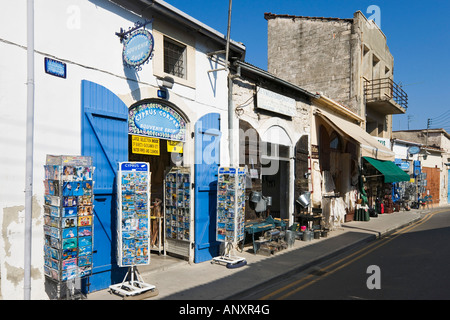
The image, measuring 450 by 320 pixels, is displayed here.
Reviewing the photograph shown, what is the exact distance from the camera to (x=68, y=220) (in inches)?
195

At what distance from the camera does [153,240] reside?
896 cm

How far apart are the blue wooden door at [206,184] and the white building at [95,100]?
0.03 metres

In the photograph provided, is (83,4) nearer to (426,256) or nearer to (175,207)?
(175,207)

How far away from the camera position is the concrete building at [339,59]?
1811cm

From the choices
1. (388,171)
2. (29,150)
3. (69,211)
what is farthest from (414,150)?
(29,150)

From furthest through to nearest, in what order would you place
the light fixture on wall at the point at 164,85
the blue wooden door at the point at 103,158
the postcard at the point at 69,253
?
1. the light fixture on wall at the point at 164,85
2. the blue wooden door at the point at 103,158
3. the postcard at the point at 69,253

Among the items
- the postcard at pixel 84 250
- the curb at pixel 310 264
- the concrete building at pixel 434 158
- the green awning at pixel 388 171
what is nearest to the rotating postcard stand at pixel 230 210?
the curb at pixel 310 264

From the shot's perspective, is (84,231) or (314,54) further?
(314,54)

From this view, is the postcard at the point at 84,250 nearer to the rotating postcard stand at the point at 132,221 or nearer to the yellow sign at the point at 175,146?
the rotating postcard stand at the point at 132,221

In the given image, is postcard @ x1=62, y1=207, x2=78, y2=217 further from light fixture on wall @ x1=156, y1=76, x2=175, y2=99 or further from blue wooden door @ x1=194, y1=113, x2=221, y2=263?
blue wooden door @ x1=194, y1=113, x2=221, y2=263

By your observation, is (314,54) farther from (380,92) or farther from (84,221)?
(84,221)

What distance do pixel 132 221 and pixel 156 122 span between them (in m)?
2.36

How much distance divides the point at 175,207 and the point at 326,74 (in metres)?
14.3
